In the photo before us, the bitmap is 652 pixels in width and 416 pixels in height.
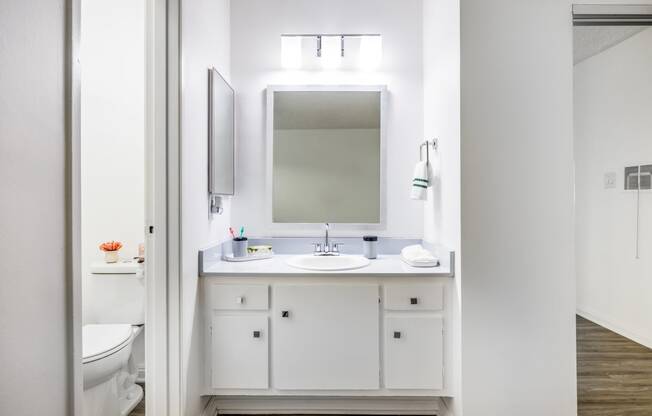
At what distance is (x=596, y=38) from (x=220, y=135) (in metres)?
1.93

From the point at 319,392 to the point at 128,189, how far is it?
1688 millimetres

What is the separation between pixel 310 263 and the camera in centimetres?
206

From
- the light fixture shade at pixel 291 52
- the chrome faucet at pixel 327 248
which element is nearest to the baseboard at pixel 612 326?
the chrome faucet at pixel 327 248

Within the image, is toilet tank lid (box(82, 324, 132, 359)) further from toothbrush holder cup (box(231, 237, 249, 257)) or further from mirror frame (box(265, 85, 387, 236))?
mirror frame (box(265, 85, 387, 236))

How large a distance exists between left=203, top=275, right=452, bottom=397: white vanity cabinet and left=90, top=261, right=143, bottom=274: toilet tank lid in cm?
66

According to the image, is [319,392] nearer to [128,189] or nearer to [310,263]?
[310,263]

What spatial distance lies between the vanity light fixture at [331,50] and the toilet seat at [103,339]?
1.83 metres

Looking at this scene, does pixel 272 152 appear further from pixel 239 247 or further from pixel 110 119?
pixel 110 119

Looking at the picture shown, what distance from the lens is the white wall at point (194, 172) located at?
5.27 ft

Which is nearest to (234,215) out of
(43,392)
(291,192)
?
(291,192)

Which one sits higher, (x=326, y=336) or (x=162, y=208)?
(x=162, y=208)

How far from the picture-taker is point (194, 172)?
172 centimetres

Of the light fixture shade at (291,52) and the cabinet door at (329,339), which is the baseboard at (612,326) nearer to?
the cabinet door at (329,339)

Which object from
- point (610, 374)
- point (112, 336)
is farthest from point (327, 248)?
point (610, 374)
